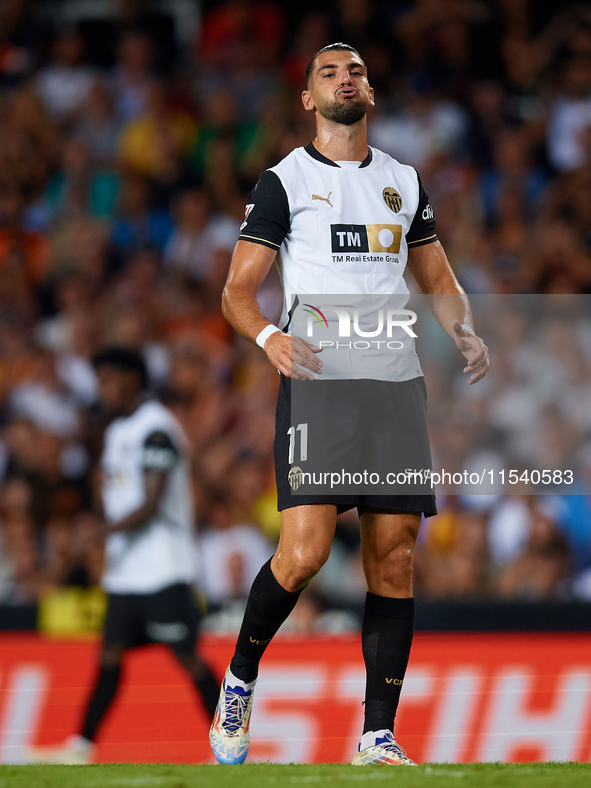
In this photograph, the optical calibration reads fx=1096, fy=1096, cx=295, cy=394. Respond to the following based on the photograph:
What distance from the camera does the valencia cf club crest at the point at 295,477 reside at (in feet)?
12.6

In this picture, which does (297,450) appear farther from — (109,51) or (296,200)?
(109,51)

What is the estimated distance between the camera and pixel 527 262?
939 cm

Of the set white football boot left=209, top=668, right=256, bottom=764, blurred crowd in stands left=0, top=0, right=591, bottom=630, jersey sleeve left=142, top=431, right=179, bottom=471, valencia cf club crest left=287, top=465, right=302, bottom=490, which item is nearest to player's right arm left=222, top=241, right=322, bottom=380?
valencia cf club crest left=287, top=465, right=302, bottom=490

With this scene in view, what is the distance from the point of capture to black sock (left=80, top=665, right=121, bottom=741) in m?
5.88

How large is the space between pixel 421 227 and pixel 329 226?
45 centimetres

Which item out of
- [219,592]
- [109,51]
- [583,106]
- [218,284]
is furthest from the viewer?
[109,51]

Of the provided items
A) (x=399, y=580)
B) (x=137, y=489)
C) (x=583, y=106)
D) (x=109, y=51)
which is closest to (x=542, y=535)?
(x=137, y=489)

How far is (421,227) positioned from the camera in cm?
421

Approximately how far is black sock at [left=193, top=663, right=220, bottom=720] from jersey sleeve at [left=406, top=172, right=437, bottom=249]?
110 inches

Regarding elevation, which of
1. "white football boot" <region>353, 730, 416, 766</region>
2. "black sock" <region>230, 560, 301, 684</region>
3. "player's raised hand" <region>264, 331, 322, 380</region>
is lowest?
"white football boot" <region>353, 730, 416, 766</region>

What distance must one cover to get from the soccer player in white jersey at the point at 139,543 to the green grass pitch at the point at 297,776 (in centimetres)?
197

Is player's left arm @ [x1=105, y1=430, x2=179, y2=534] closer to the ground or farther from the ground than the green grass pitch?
farther from the ground

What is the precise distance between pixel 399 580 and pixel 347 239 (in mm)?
1247

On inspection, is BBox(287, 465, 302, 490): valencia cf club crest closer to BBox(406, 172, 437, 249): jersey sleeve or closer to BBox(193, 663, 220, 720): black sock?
BBox(406, 172, 437, 249): jersey sleeve
